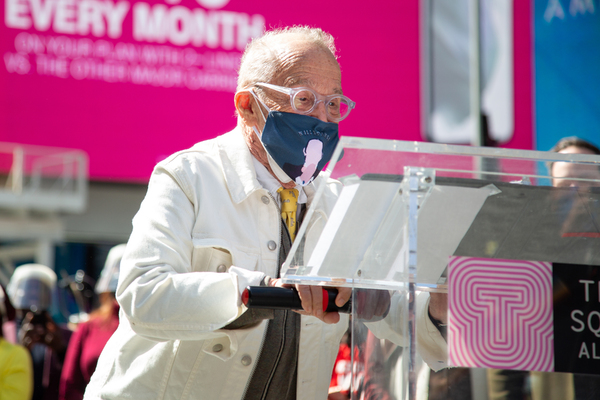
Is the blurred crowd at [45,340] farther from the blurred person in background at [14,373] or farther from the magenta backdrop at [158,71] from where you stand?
the magenta backdrop at [158,71]

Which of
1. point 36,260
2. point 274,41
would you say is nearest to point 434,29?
point 36,260

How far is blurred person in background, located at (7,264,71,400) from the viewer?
501 centimetres

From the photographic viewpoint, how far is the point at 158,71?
1127cm

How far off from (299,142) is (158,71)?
31.7ft

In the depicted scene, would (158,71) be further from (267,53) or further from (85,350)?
(267,53)

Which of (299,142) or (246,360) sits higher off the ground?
(299,142)

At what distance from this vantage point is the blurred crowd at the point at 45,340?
443 centimetres

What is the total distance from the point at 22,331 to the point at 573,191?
489cm

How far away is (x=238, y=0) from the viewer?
1152 centimetres

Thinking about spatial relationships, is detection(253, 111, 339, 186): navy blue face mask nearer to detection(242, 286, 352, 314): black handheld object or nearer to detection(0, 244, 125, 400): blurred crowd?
detection(242, 286, 352, 314): black handheld object

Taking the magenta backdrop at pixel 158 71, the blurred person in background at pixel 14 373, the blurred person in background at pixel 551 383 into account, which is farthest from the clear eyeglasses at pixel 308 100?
the magenta backdrop at pixel 158 71

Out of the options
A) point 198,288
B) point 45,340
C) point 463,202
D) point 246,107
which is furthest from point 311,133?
point 45,340

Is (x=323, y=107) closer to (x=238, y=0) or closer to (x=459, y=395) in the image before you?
(x=459, y=395)

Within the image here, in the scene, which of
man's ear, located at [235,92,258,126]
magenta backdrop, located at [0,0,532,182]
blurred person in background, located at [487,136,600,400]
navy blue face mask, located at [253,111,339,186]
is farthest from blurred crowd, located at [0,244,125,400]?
magenta backdrop, located at [0,0,532,182]
